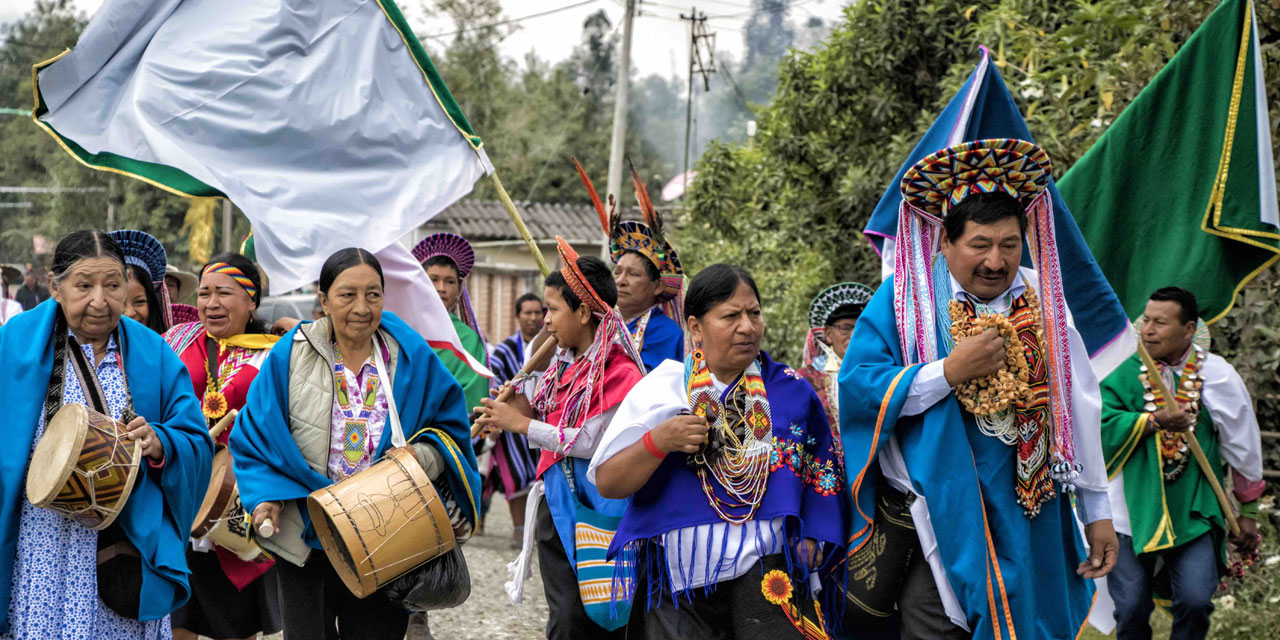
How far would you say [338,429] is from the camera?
4.96 m

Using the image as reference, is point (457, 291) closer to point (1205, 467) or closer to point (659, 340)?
point (659, 340)

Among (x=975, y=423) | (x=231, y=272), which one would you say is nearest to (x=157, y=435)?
(x=231, y=272)

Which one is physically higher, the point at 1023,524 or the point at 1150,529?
the point at 1023,524

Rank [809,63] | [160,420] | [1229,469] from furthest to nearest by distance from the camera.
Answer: [809,63], [1229,469], [160,420]

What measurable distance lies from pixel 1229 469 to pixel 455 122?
14.5 ft

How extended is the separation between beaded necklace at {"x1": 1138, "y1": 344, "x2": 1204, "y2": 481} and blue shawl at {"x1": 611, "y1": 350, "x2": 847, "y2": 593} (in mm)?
2554

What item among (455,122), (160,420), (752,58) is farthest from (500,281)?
(752,58)

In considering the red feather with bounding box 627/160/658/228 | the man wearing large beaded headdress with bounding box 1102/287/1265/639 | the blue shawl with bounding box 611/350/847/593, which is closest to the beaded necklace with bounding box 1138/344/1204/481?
the man wearing large beaded headdress with bounding box 1102/287/1265/639

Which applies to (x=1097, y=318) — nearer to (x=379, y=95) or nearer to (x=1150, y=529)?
A: (x=1150, y=529)

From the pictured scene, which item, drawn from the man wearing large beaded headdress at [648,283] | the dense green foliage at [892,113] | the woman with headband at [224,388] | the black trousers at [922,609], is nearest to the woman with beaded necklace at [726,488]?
the black trousers at [922,609]

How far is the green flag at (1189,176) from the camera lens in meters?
5.91

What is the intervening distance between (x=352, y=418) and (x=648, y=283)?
2.26 meters

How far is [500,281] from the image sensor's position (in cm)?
2516

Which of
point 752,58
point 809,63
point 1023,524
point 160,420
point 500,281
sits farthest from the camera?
point 752,58
